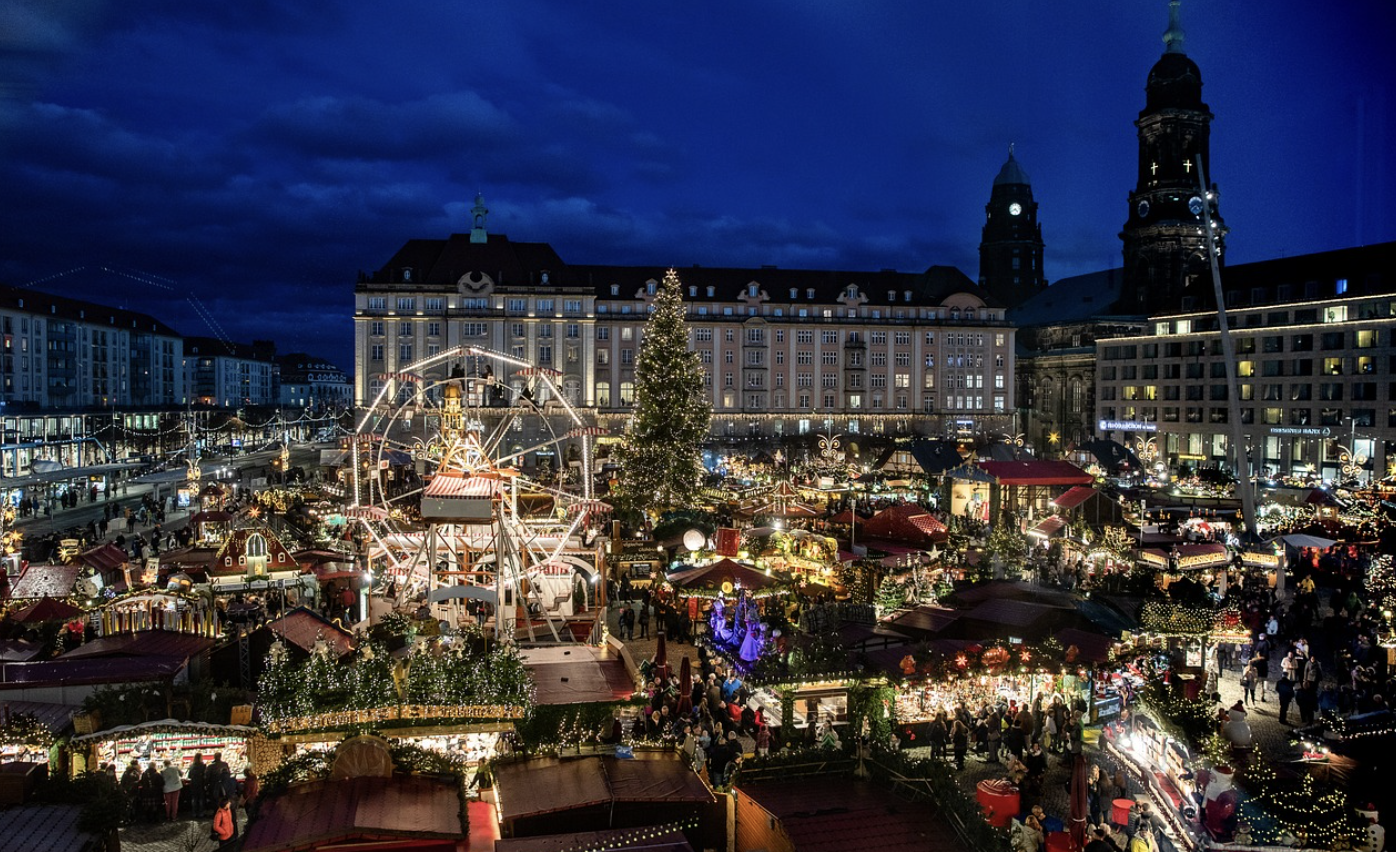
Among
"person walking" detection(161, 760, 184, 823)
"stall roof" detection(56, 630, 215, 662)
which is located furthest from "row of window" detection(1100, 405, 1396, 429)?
"person walking" detection(161, 760, 184, 823)

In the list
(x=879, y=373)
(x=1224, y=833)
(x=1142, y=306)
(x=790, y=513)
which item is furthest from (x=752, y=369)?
(x=1224, y=833)

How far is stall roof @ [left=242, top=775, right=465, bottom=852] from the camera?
355 inches

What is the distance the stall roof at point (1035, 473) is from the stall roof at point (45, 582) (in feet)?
101

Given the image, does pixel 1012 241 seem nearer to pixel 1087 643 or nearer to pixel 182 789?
pixel 1087 643

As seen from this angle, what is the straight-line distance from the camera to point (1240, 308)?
69.6m

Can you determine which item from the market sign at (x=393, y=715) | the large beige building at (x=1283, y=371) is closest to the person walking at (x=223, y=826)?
the market sign at (x=393, y=715)

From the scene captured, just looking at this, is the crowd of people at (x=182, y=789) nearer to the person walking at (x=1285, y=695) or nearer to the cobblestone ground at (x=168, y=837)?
the cobblestone ground at (x=168, y=837)

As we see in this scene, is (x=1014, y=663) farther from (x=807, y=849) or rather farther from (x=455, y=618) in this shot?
(x=455, y=618)

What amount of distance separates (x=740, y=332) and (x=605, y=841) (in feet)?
244

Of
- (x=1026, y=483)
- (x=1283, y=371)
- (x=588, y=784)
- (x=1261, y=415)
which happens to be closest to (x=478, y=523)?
(x=588, y=784)

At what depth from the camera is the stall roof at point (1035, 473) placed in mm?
38156

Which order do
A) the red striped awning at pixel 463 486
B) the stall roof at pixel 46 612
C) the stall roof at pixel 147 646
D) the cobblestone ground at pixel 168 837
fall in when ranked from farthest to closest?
1. the stall roof at pixel 46 612
2. the red striped awning at pixel 463 486
3. the stall roof at pixel 147 646
4. the cobblestone ground at pixel 168 837

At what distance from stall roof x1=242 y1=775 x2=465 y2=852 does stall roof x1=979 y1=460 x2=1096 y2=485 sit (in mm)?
31587

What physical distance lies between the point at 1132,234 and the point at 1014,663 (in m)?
78.5
